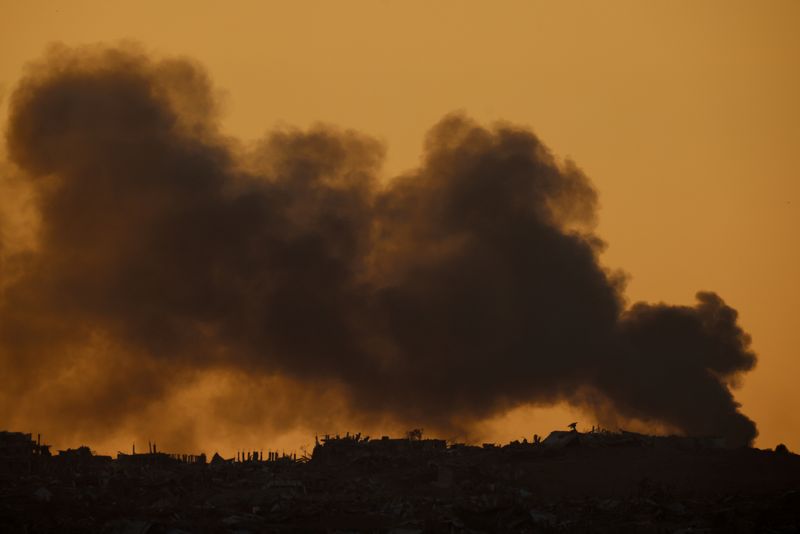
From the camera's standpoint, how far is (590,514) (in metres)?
73.4

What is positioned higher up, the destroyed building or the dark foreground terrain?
the destroyed building

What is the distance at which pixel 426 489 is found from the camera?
82.6 metres

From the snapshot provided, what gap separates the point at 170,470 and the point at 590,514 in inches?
996

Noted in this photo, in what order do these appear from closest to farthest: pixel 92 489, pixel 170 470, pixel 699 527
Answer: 1. pixel 699 527
2. pixel 92 489
3. pixel 170 470

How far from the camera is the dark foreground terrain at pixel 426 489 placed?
232 feet

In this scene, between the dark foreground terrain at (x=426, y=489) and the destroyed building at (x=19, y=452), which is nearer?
the dark foreground terrain at (x=426, y=489)

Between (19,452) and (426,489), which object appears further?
(19,452)

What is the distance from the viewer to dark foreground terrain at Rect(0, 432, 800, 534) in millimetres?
70625

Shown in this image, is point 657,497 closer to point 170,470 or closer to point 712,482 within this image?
point 712,482

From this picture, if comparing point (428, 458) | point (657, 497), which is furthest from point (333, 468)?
point (657, 497)

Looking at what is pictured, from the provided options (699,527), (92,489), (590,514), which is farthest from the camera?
(92,489)

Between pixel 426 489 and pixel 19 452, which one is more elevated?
pixel 19 452

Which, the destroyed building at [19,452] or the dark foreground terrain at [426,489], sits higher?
the destroyed building at [19,452]

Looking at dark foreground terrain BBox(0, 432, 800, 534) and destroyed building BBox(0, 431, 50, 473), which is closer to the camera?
dark foreground terrain BBox(0, 432, 800, 534)
